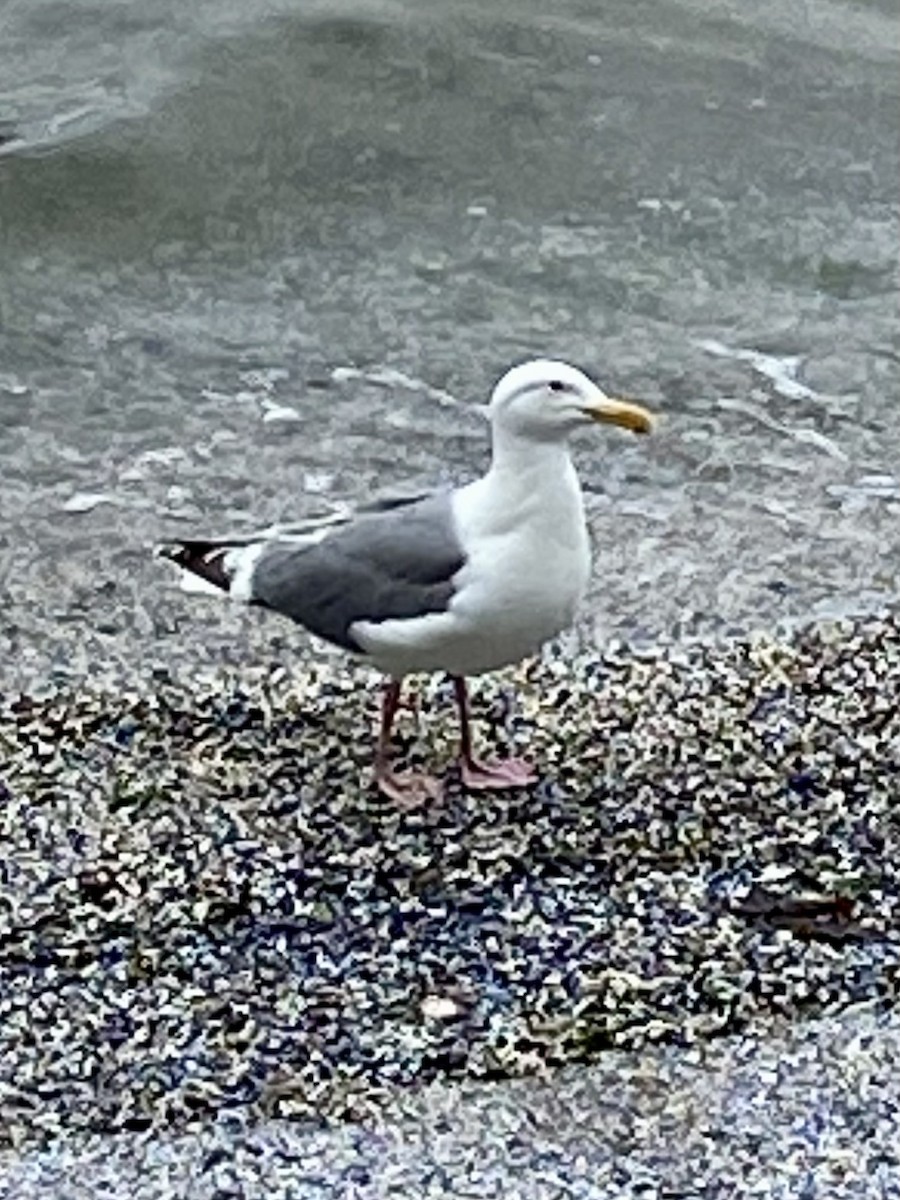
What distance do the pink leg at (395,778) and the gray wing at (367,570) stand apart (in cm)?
14

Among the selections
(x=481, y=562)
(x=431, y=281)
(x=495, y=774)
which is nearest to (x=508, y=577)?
(x=481, y=562)

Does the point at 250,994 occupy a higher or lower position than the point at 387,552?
lower

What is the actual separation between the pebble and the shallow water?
2.24 feet

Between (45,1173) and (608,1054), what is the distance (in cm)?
76

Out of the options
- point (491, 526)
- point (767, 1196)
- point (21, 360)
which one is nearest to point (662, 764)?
point (491, 526)

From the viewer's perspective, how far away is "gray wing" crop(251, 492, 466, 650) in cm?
403

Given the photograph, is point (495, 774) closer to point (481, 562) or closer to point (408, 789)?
point (408, 789)

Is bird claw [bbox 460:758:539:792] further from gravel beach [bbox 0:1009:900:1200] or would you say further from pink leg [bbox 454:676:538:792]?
→ gravel beach [bbox 0:1009:900:1200]

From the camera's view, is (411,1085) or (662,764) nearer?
(411,1085)

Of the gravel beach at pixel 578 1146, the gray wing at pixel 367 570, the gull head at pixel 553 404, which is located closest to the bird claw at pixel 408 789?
the gray wing at pixel 367 570

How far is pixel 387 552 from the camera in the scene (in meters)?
4.09

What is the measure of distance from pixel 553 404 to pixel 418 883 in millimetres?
762

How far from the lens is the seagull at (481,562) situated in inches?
156

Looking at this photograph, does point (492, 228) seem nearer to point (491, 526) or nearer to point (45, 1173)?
point (491, 526)
